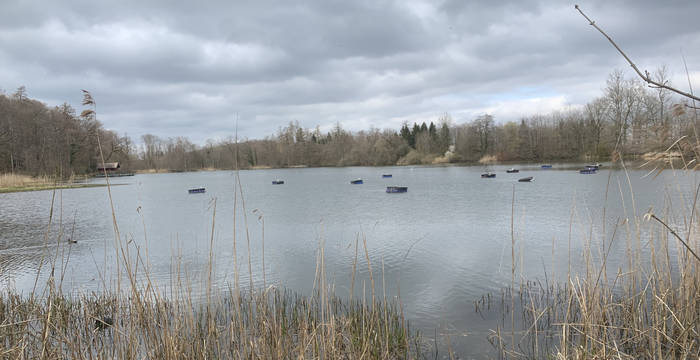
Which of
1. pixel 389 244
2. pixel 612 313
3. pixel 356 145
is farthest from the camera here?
pixel 356 145

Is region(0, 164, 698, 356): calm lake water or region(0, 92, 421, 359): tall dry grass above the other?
region(0, 92, 421, 359): tall dry grass

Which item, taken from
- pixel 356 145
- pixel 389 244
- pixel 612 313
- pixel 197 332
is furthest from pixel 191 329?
pixel 356 145

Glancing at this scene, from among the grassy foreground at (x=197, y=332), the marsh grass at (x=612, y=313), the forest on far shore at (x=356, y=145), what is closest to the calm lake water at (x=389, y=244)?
the marsh grass at (x=612, y=313)

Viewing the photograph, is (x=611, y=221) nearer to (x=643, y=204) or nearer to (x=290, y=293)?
(x=643, y=204)

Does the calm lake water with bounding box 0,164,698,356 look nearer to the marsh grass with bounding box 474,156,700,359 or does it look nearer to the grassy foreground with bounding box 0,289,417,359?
the marsh grass with bounding box 474,156,700,359

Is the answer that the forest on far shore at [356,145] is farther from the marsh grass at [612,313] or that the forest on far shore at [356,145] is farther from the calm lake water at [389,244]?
the marsh grass at [612,313]

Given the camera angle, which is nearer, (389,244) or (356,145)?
(389,244)

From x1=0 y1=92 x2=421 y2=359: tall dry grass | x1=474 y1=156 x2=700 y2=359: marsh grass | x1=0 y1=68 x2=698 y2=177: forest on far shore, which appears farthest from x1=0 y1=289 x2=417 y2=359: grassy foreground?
x1=0 y1=68 x2=698 y2=177: forest on far shore

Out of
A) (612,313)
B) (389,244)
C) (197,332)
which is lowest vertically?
(389,244)

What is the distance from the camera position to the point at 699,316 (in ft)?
15.9

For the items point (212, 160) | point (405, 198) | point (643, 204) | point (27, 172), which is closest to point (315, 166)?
point (212, 160)

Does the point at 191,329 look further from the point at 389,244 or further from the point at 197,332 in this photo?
the point at 389,244

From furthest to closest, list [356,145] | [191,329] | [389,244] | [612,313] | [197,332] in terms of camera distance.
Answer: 1. [356,145]
2. [389,244]
3. [612,313]
4. [197,332]
5. [191,329]

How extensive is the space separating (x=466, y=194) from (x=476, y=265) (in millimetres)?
18299
